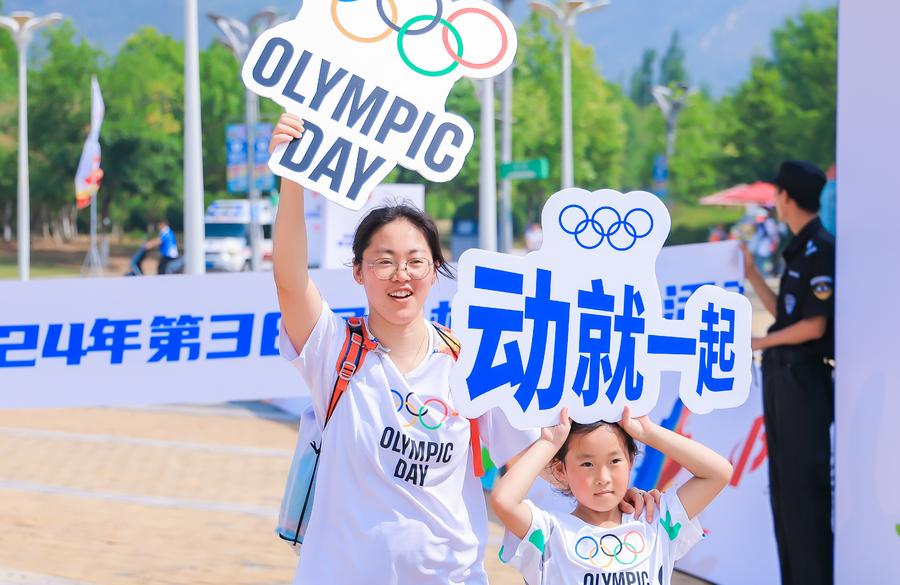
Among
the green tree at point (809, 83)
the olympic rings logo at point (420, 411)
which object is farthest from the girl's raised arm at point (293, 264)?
the green tree at point (809, 83)

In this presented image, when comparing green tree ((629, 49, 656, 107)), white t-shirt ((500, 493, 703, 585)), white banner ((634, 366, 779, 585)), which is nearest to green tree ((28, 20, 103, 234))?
white banner ((634, 366, 779, 585))

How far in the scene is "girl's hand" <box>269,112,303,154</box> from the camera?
2.56 meters

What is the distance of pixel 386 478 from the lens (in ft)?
8.07

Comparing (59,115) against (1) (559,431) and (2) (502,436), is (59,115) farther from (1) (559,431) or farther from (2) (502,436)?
(1) (559,431)

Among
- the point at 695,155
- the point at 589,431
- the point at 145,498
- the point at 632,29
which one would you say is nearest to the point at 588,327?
the point at 589,431

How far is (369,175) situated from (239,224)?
3728cm

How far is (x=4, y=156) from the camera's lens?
53.8 m

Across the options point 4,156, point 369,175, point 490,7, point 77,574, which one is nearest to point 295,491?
point 369,175

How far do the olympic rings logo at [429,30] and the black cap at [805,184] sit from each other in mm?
2163

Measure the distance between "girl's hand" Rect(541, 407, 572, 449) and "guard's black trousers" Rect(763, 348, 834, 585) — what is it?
226cm

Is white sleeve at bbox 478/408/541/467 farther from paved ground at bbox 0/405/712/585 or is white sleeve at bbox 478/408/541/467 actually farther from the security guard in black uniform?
paved ground at bbox 0/405/712/585

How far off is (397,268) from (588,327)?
17.2 inches

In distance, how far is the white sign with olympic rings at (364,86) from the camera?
103 inches

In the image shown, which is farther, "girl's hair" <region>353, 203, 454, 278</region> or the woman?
"girl's hair" <region>353, 203, 454, 278</region>
